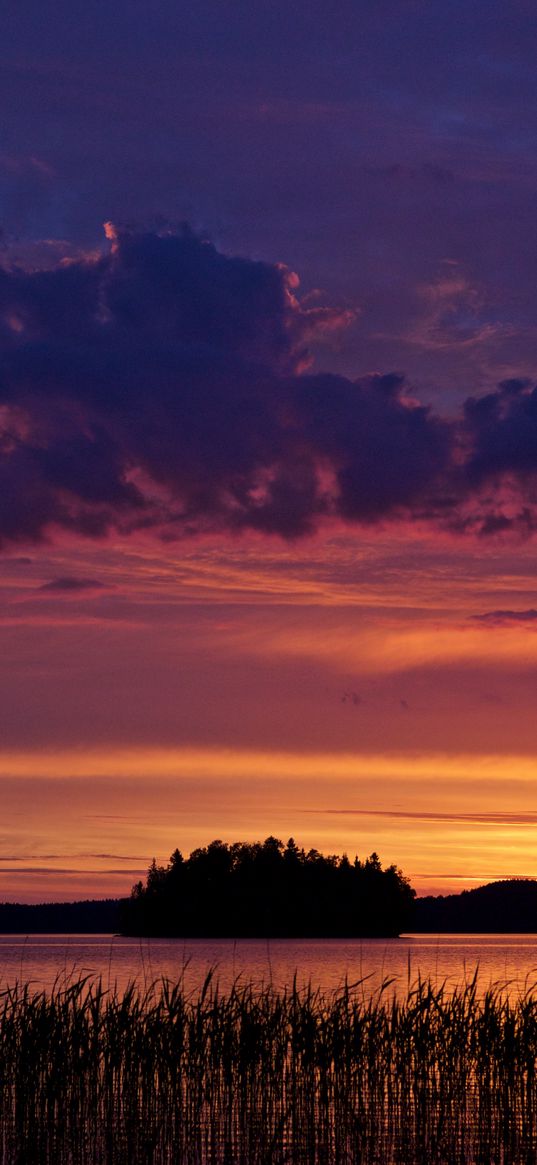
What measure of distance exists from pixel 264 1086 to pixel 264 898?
5826 inches

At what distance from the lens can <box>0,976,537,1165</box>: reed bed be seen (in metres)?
19.5

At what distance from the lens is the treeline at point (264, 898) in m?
165

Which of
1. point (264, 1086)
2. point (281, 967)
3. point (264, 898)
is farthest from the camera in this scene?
point (264, 898)

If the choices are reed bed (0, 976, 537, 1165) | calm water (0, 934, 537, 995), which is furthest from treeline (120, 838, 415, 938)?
reed bed (0, 976, 537, 1165)

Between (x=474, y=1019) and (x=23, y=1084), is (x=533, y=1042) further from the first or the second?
(x=23, y=1084)

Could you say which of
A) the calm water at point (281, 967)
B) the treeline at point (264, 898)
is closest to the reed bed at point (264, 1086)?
the calm water at point (281, 967)

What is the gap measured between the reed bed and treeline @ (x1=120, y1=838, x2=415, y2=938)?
14464cm

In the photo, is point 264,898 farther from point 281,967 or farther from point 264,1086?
point 264,1086

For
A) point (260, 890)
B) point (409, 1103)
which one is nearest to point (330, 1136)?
point (409, 1103)

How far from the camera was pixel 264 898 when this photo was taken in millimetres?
166250

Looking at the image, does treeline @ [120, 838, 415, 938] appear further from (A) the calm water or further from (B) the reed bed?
(B) the reed bed

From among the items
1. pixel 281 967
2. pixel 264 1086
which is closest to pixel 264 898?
pixel 281 967

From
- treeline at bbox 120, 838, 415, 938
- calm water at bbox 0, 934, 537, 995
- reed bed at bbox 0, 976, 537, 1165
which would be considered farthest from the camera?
treeline at bbox 120, 838, 415, 938

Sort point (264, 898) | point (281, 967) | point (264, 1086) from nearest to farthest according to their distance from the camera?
point (264, 1086) < point (281, 967) < point (264, 898)
